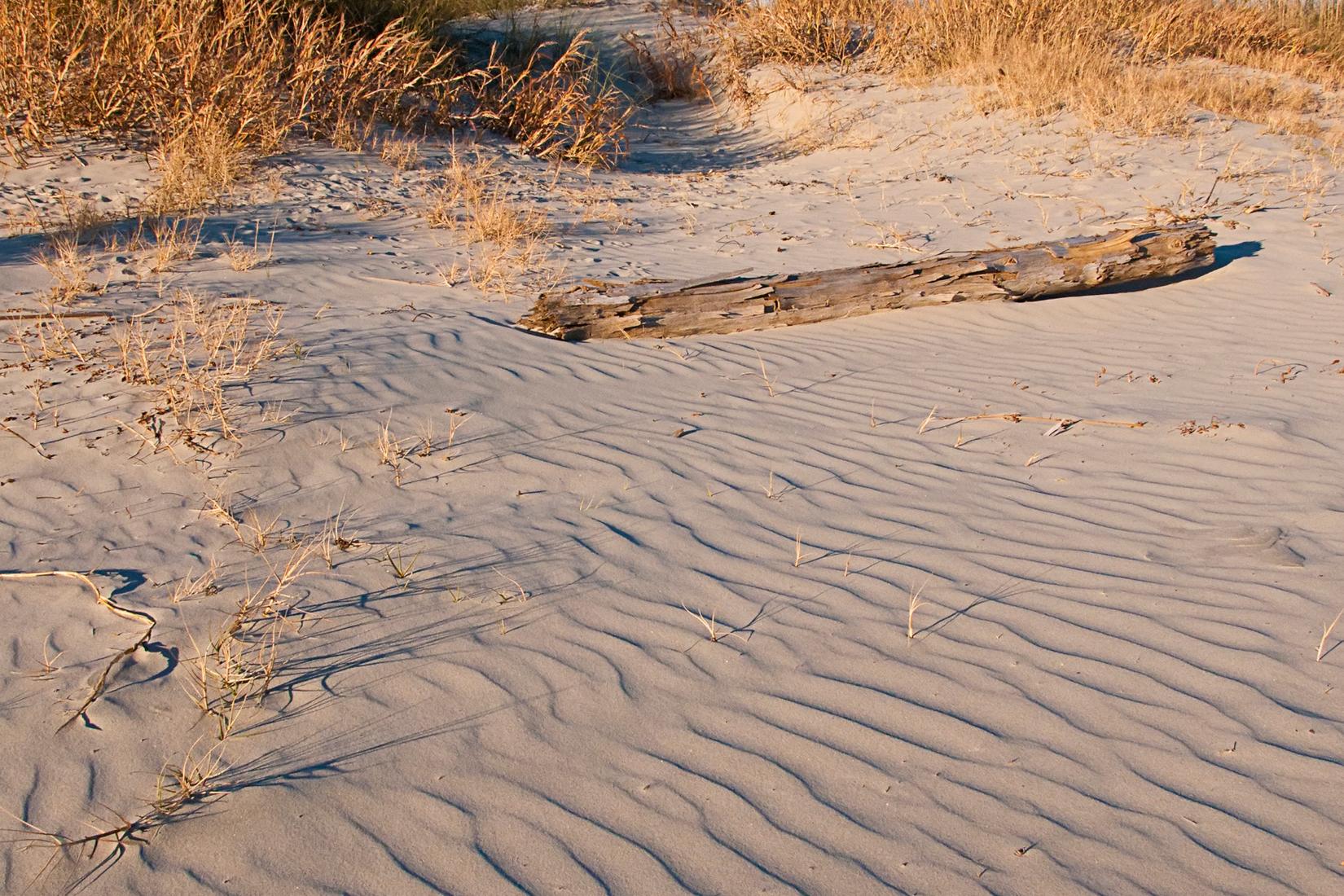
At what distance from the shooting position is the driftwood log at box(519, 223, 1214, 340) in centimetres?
561

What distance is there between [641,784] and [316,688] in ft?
3.02

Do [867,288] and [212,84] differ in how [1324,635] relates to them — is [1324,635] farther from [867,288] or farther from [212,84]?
[212,84]

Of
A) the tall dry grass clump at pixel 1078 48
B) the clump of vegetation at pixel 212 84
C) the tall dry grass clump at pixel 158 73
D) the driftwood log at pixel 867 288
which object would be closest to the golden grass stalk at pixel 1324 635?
the driftwood log at pixel 867 288

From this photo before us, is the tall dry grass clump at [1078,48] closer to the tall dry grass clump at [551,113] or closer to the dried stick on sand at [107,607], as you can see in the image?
the tall dry grass clump at [551,113]

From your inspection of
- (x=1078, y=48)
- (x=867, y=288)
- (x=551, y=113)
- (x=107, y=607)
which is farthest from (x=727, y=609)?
(x=1078, y=48)

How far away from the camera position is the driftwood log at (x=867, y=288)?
5.61 meters

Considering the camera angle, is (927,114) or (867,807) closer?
(867,807)

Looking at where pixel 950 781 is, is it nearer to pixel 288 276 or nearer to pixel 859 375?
pixel 859 375

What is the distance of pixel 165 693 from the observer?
2.62 m

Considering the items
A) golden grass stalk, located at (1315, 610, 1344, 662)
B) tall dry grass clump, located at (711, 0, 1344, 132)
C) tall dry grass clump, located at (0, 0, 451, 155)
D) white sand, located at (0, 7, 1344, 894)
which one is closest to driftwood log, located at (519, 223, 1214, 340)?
white sand, located at (0, 7, 1344, 894)

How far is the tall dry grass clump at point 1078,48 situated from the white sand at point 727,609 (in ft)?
20.0

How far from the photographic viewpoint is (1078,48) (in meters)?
12.1

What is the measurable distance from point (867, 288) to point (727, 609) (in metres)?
3.47

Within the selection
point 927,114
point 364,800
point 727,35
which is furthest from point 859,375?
point 727,35
